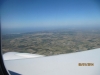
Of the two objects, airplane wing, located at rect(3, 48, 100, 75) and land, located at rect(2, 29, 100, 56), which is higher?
land, located at rect(2, 29, 100, 56)

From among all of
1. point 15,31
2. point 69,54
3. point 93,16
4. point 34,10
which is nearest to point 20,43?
point 15,31

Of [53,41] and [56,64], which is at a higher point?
[53,41]

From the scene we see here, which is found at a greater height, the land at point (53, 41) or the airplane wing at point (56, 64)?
the land at point (53, 41)
